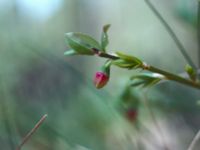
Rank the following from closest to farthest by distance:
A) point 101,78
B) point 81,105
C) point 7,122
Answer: point 101,78, point 7,122, point 81,105

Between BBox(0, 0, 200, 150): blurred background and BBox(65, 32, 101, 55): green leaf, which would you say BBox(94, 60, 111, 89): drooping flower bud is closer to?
BBox(65, 32, 101, 55): green leaf

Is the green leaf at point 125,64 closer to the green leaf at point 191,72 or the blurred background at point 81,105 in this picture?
the green leaf at point 191,72

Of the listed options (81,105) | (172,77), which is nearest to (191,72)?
(172,77)

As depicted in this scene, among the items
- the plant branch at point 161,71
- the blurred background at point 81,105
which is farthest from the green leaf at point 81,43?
the blurred background at point 81,105

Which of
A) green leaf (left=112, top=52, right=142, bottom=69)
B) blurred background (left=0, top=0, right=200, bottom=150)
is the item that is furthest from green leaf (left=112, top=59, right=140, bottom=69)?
blurred background (left=0, top=0, right=200, bottom=150)

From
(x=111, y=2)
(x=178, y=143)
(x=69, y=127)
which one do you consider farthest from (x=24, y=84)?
(x=111, y=2)

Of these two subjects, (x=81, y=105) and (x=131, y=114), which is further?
(x=81, y=105)

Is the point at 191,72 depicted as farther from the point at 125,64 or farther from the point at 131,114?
the point at 131,114
